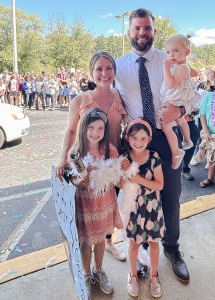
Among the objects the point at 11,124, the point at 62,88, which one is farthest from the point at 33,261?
the point at 62,88

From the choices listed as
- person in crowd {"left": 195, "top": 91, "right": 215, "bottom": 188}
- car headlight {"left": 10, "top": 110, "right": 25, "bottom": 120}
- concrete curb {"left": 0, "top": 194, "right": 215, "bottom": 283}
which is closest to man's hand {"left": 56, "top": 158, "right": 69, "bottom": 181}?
concrete curb {"left": 0, "top": 194, "right": 215, "bottom": 283}

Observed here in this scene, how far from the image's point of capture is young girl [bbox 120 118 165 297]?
5.64ft

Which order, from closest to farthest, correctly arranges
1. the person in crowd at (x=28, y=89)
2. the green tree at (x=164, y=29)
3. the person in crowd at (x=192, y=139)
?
the person in crowd at (x=192, y=139) < the person in crowd at (x=28, y=89) < the green tree at (x=164, y=29)

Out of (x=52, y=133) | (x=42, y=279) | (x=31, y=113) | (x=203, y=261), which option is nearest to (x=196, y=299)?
(x=203, y=261)

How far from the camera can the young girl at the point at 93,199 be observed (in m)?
1.66

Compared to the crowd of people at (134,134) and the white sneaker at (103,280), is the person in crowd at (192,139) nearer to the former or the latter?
the crowd of people at (134,134)

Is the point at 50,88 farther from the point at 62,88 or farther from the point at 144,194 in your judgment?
the point at 144,194

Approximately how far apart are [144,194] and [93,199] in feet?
1.12

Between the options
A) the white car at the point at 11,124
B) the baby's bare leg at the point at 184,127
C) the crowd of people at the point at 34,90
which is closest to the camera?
the baby's bare leg at the point at 184,127

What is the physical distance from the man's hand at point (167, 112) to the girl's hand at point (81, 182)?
0.65 meters

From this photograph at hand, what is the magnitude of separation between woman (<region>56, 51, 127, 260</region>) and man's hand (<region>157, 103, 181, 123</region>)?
0.80 ft

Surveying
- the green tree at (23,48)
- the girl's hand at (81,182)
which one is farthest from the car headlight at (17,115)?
the green tree at (23,48)

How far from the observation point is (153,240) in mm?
1851

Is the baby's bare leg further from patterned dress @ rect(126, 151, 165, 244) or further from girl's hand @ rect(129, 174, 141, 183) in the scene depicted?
girl's hand @ rect(129, 174, 141, 183)
